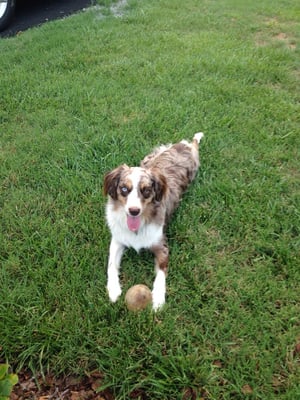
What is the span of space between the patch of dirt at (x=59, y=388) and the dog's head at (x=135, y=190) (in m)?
1.06

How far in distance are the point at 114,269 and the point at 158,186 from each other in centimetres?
69

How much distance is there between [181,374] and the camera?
2256mm

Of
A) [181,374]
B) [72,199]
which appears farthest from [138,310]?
[72,199]

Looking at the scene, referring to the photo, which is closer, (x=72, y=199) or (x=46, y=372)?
(x=46, y=372)

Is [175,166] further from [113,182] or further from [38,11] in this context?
[38,11]

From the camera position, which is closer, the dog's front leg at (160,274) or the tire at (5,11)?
the dog's front leg at (160,274)

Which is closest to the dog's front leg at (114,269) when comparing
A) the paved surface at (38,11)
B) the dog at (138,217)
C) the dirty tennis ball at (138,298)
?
the dog at (138,217)

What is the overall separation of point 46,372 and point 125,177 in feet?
4.46

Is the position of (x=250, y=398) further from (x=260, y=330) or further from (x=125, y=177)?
(x=125, y=177)

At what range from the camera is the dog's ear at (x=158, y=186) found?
2.83 metres

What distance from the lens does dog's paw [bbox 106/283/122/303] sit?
2.66 metres

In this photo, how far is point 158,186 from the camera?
2.86 m

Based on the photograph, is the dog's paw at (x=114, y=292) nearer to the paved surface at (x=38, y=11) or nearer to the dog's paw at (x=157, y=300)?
the dog's paw at (x=157, y=300)

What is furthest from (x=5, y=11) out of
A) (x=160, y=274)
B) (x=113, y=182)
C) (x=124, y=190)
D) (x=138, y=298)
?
(x=138, y=298)
